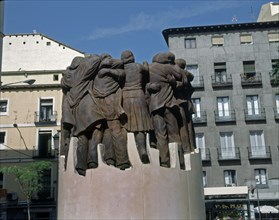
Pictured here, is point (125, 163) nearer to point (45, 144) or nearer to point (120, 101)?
point (120, 101)

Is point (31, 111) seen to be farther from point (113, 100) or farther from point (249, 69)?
point (113, 100)

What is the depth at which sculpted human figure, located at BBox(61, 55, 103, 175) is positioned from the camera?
9398 millimetres

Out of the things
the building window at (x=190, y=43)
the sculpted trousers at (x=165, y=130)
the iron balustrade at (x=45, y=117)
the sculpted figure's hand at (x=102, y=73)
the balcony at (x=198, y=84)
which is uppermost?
the building window at (x=190, y=43)

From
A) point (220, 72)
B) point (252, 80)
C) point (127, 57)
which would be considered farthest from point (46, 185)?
point (127, 57)

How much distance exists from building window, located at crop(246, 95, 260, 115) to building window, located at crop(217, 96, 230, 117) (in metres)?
1.99

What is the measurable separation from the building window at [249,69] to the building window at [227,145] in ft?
22.5

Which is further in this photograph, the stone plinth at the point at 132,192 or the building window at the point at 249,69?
the building window at the point at 249,69

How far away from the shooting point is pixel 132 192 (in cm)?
898

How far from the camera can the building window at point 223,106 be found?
4277cm

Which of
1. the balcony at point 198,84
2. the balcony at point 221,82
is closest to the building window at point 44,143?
the balcony at point 198,84

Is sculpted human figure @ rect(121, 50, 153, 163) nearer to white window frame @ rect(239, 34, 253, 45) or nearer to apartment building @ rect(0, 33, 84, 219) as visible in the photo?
apartment building @ rect(0, 33, 84, 219)

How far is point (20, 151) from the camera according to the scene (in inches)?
1649

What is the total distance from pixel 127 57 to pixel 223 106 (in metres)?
34.2

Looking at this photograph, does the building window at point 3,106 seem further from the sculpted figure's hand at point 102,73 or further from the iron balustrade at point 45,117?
the sculpted figure's hand at point 102,73
